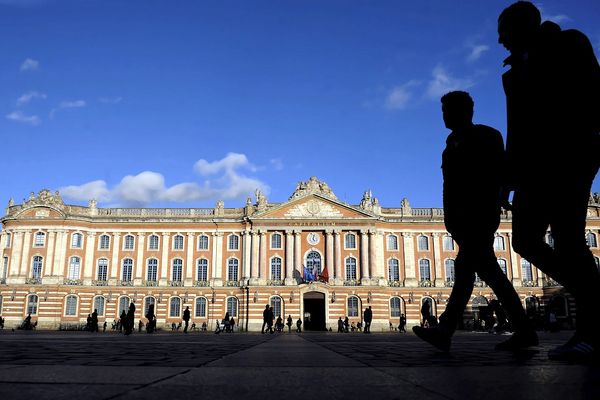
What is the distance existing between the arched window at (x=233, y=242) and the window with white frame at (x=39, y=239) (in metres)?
14.9

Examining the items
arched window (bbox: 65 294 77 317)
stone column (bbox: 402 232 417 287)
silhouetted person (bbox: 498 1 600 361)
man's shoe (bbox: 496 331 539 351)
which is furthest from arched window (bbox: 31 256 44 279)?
silhouetted person (bbox: 498 1 600 361)

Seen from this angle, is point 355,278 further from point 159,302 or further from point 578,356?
point 578,356

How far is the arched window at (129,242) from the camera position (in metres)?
43.2

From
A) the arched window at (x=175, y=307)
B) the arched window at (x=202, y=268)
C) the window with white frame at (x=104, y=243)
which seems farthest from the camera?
the window with white frame at (x=104, y=243)

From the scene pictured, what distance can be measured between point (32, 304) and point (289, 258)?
20636 millimetres

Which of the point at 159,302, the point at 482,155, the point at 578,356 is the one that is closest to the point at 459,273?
the point at 482,155

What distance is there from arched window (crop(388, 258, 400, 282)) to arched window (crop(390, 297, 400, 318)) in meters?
1.62

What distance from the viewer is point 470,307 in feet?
133

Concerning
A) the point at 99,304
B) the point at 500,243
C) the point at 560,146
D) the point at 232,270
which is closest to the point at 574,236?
the point at 560,146

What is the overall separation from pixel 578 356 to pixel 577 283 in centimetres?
52

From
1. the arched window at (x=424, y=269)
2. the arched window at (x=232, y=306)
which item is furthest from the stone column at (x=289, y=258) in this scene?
the arched window at (x=424, y=269)

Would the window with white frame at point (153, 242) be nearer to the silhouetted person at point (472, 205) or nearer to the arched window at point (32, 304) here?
the arched window at point (32, 304)

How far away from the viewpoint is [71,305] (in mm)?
41312

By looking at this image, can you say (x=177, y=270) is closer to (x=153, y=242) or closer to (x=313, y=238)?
(x=153, y=242)
